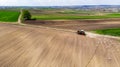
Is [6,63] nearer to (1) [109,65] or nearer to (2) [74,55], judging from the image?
(2) [74,55]

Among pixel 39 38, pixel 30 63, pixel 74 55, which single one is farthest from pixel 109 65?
pixel 39 38

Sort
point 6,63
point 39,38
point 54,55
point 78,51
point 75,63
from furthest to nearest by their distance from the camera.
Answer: point 39,38 < point 78,51 < point 54,55 < point 75,63 < point 6,63

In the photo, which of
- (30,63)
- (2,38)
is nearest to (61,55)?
(30,63)

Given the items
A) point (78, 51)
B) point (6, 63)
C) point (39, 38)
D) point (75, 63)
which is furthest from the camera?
point (39, 38)

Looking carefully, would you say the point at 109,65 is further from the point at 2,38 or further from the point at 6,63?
the point at 2,38

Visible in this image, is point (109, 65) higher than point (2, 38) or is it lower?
lower

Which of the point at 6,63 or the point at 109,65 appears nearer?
the point at 6,63
